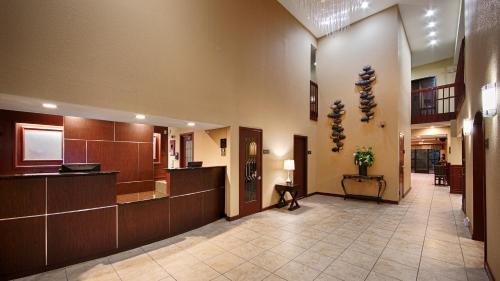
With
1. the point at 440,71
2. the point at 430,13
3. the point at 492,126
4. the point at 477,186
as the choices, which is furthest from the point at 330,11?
the point at 440,71

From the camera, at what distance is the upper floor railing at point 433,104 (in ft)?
30.4

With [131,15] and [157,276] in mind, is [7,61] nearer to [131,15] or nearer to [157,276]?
[131,15]

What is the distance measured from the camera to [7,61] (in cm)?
235

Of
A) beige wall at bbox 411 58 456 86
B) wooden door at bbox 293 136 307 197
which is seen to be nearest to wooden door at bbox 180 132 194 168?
wooden door at bbox 293 136 307 197

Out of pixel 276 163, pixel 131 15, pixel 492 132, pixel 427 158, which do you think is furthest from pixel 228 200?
pixel 427 158

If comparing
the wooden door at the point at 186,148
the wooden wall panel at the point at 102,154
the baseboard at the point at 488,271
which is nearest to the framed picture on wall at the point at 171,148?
the wooden door at the point at 186,148

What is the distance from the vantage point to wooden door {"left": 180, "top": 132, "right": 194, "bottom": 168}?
240 inches

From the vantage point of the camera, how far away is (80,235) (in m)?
3.03

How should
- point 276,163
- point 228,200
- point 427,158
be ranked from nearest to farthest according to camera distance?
point 228,200, point 276,163, point 427,158

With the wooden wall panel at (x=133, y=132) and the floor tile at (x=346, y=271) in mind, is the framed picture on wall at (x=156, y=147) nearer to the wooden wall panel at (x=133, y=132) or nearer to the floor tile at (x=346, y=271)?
the wooden wall panel at (x=133, y=132)

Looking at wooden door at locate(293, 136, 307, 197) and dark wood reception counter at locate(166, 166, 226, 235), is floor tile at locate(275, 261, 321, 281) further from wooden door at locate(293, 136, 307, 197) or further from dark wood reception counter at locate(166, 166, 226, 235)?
wooden door at locate(293, 136, 307, 197)

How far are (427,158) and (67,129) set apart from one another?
1989 centimetres

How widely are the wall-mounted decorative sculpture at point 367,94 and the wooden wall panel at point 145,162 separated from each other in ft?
21.6

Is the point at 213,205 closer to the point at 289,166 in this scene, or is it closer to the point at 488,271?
the point at 289,166
